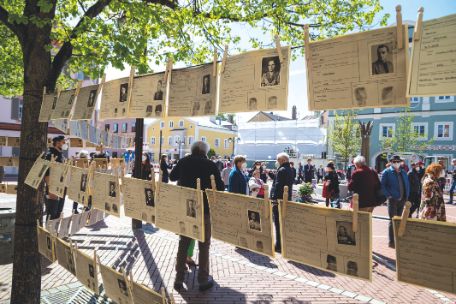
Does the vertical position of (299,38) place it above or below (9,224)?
above

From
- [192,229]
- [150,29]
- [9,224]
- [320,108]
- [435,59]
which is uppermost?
[150,29]

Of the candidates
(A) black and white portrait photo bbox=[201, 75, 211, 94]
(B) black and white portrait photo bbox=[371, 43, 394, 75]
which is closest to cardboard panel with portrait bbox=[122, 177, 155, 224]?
(A) black and white portrait photo bbox=[201, 75, 211, 94]

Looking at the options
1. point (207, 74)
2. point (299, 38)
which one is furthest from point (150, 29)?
point (207, 74)

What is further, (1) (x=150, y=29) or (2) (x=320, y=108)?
(1) (x=150, y=29)

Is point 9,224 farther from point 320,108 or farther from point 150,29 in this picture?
point 320,108

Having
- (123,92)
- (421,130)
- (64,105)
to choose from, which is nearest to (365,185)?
(123,92)

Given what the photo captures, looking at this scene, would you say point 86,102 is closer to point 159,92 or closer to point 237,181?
point 159,92

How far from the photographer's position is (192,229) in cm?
230

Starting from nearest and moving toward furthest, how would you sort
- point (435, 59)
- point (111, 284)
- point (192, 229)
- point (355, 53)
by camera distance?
point (435, 59) → point (355, 53) → point (192, 229) → point (111, 284)

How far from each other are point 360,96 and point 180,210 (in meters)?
1.38

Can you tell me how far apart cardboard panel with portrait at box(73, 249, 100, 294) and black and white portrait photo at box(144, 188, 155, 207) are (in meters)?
0.73

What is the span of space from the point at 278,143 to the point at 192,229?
4762 cm

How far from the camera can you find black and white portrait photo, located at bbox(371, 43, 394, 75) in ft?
5.35

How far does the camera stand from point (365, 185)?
19.4ft
